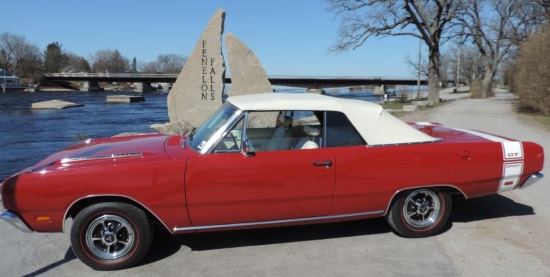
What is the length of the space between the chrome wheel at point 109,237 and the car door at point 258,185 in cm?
61

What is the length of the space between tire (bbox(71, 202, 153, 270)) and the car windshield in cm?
84

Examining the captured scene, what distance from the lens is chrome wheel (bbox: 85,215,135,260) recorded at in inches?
145

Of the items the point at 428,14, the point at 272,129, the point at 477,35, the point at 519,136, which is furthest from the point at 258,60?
the point at 477,35

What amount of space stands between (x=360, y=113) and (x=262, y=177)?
1.25m

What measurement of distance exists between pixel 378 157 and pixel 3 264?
12.0 ft

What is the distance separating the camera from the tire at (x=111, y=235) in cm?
363

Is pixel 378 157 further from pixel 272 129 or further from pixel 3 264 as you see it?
pixel 3 264

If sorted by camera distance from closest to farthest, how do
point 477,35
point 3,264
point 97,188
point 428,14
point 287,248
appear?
1. point 97,188
2. point 3,264
3. point 287,248
4. point 428,14
5. point 477,35

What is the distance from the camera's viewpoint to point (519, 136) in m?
11.9

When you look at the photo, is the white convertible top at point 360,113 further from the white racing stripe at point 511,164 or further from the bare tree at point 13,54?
the bare tree at point 13,54

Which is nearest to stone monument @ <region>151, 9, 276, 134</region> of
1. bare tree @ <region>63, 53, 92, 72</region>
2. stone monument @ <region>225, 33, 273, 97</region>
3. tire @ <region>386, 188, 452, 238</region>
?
stone monument @ <region>225, 33, 273, 97</region>

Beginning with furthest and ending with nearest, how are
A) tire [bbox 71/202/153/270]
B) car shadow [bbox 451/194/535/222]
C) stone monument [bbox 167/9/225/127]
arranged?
stone monument [bbox 167/9/225/127] → car shadow [bbox 451/194/535/222] → tire [bbox 71/202/153/270]

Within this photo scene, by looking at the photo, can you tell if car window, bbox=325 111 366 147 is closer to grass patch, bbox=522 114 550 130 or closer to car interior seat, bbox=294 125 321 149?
car interior seat, bbox=294 125 321 149

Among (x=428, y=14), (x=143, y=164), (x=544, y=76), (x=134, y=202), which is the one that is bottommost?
(x=134, y=202)
